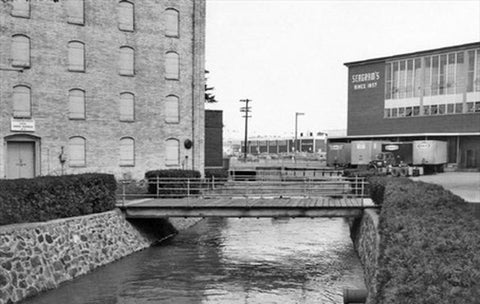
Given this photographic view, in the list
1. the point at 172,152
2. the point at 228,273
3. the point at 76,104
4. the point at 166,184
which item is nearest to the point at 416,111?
the point at 172,152

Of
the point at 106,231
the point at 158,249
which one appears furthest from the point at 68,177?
the point at 158,249

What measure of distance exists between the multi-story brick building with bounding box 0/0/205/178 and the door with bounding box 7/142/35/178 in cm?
6

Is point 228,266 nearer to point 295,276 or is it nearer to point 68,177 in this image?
point 295,276

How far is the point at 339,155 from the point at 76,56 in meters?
34.2

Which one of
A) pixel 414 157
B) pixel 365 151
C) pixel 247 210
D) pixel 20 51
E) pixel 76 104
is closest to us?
pixel 247 210

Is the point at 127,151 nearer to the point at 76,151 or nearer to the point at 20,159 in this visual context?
the point at 76,151

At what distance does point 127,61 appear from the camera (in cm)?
3494

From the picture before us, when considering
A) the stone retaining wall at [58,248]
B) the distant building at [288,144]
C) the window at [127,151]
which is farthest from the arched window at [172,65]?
the distant building at [288,144]

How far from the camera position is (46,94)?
3234 centimetres

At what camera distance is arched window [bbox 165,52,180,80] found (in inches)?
1420

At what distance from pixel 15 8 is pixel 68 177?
1906 cm

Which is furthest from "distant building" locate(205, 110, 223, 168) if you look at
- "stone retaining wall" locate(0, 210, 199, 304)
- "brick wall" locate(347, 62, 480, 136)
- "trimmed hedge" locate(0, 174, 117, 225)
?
"brick wall" locate(347, 62, 480, 136)

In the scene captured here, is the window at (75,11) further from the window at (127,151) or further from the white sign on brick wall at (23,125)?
the window at (127,151)

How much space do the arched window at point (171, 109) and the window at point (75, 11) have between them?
8.14m
